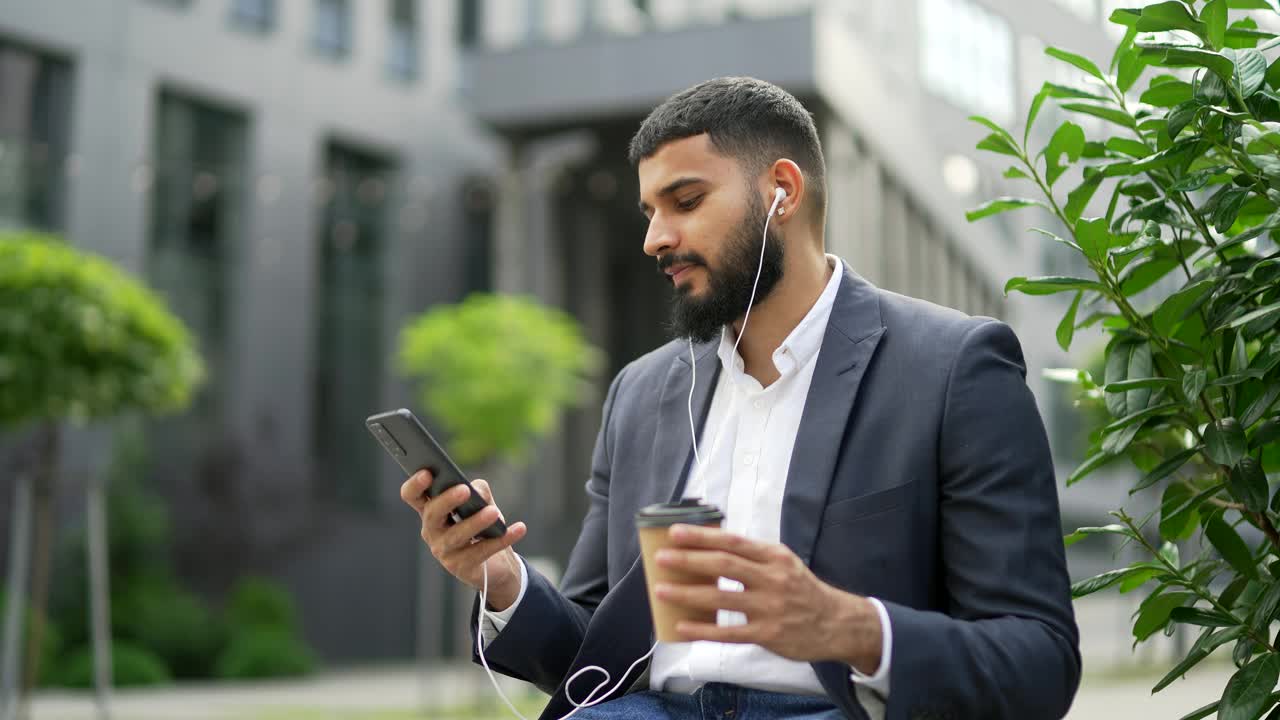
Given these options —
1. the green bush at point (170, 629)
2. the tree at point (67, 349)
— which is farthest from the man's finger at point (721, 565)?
the green bush at point (170, 629)

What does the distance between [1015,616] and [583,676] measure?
712mm

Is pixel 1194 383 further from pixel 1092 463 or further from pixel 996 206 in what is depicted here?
pixel 996 206

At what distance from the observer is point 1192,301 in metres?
1.98

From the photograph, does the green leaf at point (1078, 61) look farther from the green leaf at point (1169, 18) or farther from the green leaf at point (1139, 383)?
the green leaf at point (1139, 383)

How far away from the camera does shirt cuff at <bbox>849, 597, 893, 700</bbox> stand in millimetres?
1614

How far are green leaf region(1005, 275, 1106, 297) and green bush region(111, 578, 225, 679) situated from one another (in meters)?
13.5

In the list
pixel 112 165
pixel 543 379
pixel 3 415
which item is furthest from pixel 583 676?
pixel 112 165

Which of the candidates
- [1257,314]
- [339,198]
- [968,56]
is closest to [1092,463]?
[1257,314]

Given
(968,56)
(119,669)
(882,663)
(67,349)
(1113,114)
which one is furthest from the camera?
(119,669)

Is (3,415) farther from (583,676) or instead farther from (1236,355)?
(1236,355)

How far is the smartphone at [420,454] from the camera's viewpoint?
6.23ft

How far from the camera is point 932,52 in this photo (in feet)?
20.5

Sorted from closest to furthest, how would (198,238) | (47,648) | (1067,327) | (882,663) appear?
1. (882,663)
2. (1067,327)
3. (47,648)
4. (198,238)

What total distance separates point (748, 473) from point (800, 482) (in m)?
0.15
